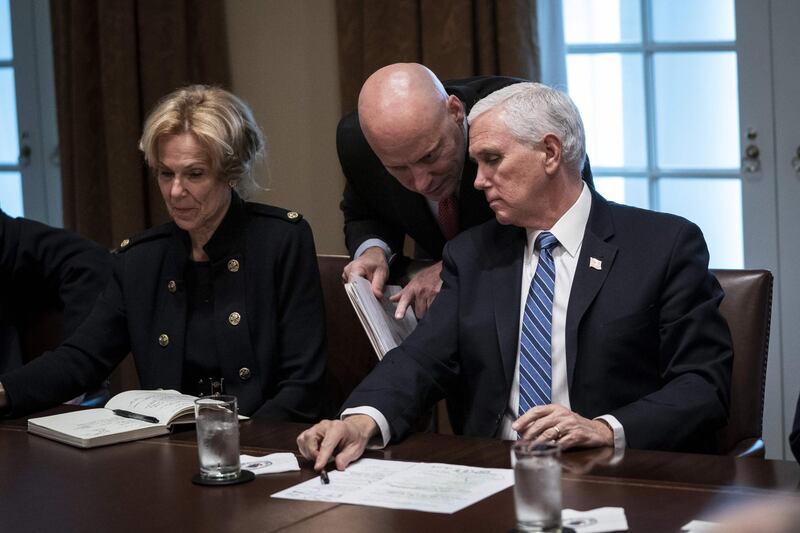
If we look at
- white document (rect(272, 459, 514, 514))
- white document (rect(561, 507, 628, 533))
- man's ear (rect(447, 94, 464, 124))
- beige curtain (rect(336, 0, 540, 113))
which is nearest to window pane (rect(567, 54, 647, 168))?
→ beige curtain (rect(336, 0, 540, 113))

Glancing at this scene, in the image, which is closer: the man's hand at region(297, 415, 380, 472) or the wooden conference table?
the wooden conference table

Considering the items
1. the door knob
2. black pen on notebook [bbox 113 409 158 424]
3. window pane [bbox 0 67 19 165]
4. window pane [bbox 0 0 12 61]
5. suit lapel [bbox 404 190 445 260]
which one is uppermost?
window pane [bbox 0 0 12 61]

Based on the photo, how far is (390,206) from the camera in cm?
294

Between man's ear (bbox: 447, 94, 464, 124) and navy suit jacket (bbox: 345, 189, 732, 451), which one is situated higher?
man's ear (bbox: 447, 94, 464, 124)

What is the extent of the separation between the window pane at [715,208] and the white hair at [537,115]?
1.85 meters

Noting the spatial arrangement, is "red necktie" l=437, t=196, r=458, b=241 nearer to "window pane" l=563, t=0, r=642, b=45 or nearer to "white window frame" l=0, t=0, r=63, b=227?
"window pane" l=563, t=0, r=642, b=45

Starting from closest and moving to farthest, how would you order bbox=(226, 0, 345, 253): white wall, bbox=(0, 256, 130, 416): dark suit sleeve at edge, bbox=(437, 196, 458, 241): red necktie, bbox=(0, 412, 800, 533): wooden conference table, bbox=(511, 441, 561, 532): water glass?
bbox=(511, 441, 561, 532): water glass
bbox=(0, 412, 800, 533): wooden conference table
bbox=(0, 256, 130, 416): dark suit sleeve at edge
bbox=(437, 196, 458, 241): red necktie
bbox=(226, 0, 345, 253): white wall

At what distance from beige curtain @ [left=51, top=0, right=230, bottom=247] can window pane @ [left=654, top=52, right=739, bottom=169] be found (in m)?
1.65

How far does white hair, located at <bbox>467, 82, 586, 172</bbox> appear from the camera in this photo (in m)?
2.27

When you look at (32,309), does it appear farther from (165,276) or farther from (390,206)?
(390,206)

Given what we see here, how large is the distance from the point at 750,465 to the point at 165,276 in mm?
1442

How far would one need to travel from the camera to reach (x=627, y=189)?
163 inches

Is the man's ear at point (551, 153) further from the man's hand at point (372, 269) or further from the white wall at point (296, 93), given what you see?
the white wall at point (296, 93)

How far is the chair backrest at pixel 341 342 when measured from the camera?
2.82 meters
